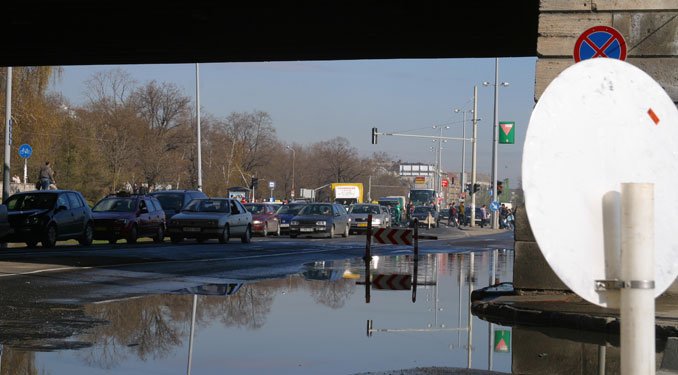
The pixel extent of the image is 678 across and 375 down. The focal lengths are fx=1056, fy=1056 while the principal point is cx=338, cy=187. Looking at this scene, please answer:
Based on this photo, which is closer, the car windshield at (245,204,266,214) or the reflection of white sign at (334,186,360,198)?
the car windshield at (245,204,266,214)

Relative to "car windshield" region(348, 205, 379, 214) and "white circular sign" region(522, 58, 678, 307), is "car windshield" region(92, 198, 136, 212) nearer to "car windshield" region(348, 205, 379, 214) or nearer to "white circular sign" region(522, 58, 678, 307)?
"car windshield" region(348, 205, 379, 214)

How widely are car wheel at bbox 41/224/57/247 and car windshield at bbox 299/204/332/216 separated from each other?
667 inches

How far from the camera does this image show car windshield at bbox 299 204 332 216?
44625 mm

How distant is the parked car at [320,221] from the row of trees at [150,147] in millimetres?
10841

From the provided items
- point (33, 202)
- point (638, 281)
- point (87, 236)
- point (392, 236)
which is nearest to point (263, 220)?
point (87, 236)

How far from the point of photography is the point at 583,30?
11680mm

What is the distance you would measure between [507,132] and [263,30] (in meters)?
37.4

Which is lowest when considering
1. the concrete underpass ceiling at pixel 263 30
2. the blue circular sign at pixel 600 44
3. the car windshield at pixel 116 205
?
the car windshield at pixel 116 205

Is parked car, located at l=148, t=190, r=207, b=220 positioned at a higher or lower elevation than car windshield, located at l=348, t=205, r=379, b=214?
higher

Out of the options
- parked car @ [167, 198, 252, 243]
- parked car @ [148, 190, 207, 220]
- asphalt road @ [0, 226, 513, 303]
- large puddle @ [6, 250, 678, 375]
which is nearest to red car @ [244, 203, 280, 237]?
parked car @ [148, 190, 207, 220]

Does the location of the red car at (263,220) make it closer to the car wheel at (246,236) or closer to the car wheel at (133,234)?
the car wheel at (246,236)

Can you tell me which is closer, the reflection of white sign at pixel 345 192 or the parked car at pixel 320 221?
the parked car at pixel 320 221

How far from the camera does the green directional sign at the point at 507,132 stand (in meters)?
56.2

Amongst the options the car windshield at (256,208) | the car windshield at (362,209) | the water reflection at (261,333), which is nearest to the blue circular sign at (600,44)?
the water reflection at (261,333)
